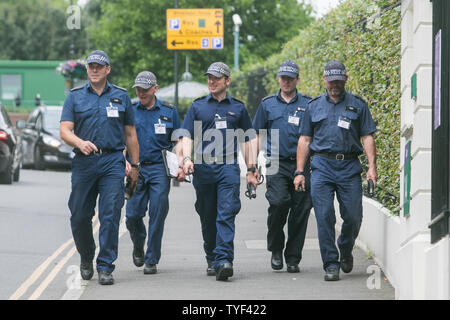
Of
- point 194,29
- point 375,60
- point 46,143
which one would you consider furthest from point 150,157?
point 194,29

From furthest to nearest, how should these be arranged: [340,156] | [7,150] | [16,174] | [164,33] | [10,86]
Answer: [10,86] → [164,33] → [16,174] → [7,150] → [340,156]

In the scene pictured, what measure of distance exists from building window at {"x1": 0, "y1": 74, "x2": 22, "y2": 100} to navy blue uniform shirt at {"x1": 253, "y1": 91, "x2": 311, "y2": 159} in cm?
5270

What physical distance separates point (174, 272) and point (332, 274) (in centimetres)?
156

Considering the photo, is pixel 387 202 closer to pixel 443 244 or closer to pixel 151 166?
pixel 151 166

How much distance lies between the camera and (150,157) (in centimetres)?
947

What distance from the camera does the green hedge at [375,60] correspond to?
9.17 meters

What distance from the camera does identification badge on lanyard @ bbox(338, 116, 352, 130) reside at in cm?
875

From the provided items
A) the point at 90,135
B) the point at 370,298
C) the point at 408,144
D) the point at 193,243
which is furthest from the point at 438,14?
the point at 193,243

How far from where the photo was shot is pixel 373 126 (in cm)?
885

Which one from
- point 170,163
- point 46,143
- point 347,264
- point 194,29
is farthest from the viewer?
point 194,29

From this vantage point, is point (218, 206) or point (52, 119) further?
point (52, 119)

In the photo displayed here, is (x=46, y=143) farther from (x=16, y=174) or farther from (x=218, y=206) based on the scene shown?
(x=218, y=206)

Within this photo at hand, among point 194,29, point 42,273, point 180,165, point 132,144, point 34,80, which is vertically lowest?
point 42,273

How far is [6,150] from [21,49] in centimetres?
5790
